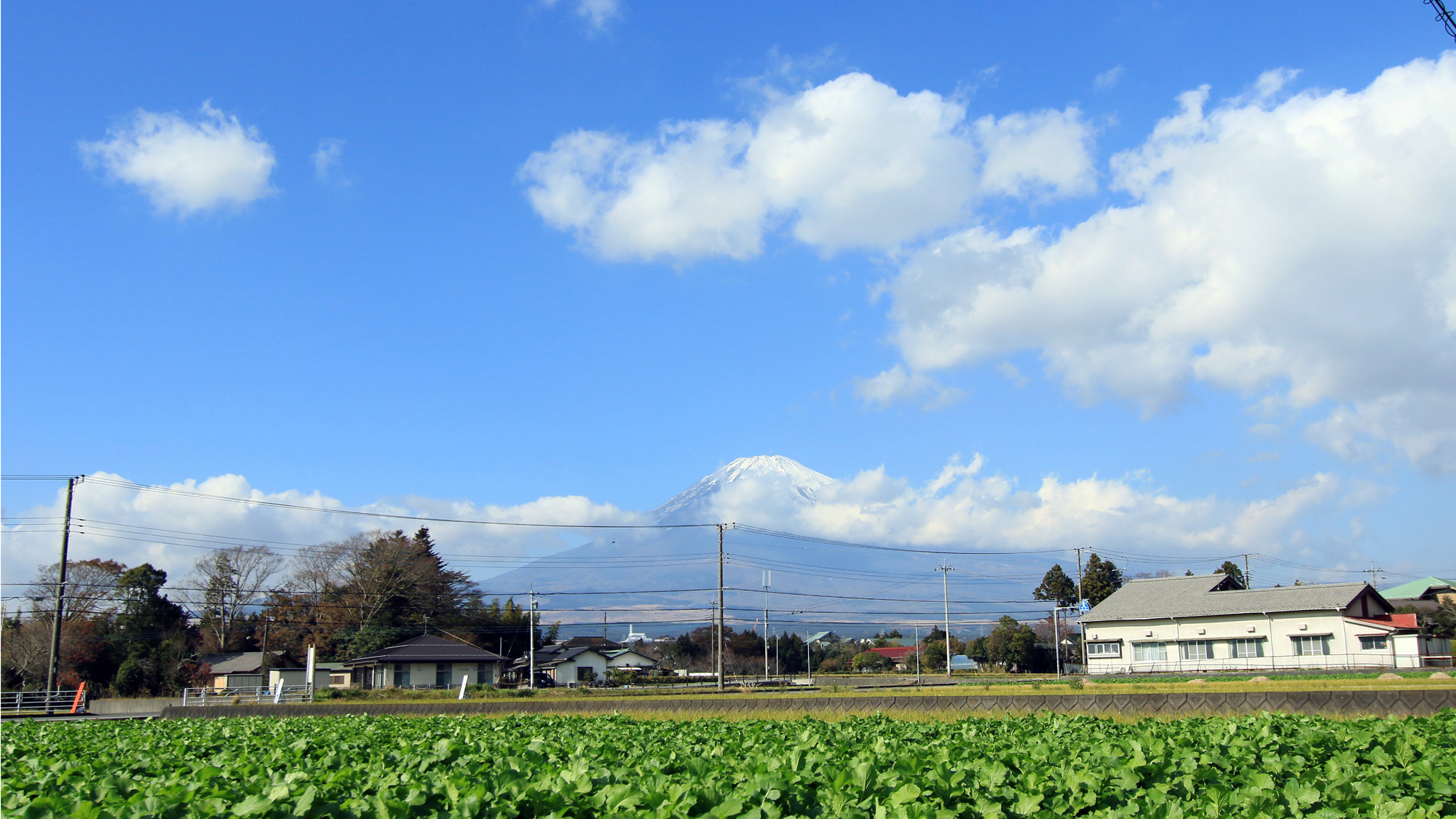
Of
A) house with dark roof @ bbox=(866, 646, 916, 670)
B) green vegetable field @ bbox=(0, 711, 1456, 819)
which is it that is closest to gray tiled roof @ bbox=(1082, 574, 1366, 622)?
house with dark roof @ bbox=(866, 646, 916, 670)

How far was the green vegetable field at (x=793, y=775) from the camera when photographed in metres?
5.08

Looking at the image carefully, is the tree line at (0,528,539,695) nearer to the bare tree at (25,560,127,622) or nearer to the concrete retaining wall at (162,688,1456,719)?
the bare tree at (25,560,127,622)

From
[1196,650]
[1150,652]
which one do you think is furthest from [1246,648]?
[1150,652]

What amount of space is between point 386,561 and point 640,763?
7155 centimetres

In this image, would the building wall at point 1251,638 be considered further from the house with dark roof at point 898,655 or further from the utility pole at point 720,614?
the house with dark roof at point 898,655

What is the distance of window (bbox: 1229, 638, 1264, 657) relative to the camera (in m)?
49.3

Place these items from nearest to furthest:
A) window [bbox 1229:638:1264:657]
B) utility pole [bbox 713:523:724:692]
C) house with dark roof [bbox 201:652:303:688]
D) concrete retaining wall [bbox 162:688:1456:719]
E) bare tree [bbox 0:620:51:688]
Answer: concrete retaining wall [bbox 162:688:1456:719]
window [bbox 1229:638:1264:657]
utility pole [bbox 713:523:724:692]
bare tree [bbox 0:620:51:688]
house with dark roof [bbox 201:652:303:688]

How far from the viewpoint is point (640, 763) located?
729cm

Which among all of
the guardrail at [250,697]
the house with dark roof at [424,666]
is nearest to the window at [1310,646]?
the house with dark roof at [424,666]

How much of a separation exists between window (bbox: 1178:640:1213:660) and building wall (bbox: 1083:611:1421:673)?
0.31 ft

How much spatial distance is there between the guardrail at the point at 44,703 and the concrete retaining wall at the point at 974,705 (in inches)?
397

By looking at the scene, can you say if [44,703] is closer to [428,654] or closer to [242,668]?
[428,654]

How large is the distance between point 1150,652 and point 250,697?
5313 cm

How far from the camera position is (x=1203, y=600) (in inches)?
2111
